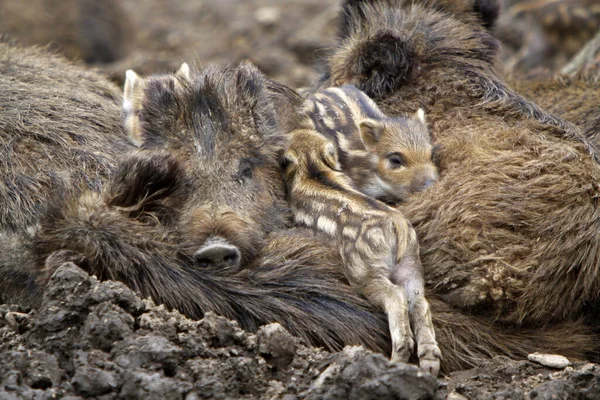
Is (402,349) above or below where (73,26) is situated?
below

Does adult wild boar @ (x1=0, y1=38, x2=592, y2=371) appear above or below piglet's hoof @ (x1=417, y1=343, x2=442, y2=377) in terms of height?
above

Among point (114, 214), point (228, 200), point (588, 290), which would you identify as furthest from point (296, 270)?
point (588, 290)

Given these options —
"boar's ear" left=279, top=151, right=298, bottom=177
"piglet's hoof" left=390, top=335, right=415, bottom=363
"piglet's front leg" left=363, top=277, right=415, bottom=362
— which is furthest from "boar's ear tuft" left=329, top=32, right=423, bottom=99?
"piglet's hoof" left=390, top=335, right=415, bottom=363

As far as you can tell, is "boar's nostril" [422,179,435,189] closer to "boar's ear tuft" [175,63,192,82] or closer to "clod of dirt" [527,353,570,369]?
"clod of dirt" [527,353,570,369]

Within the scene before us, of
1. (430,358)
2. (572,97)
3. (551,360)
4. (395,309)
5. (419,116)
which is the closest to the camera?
(430,358)

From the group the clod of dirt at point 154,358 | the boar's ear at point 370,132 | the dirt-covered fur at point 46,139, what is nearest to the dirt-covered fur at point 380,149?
the boar's ear at point 370,132

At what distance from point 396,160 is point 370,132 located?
0.57 feet

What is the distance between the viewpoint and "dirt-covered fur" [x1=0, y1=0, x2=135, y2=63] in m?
12.1

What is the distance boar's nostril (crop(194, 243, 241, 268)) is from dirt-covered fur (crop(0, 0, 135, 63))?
8.81 metres

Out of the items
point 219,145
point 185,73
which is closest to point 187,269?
point 219,145

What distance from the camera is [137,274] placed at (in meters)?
3.64

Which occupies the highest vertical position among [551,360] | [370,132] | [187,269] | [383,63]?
[383,63]

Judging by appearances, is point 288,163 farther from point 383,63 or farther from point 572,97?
point 572,97

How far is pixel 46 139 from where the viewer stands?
443 centimetres
